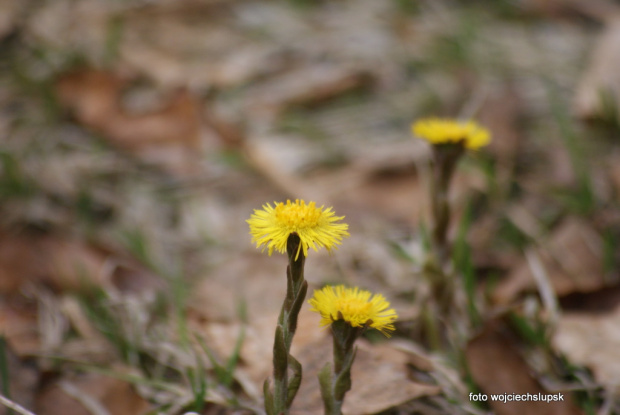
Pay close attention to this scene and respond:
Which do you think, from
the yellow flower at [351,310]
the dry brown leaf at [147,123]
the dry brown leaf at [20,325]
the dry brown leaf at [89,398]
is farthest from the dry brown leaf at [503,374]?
the dry brown leaf at [147,123]

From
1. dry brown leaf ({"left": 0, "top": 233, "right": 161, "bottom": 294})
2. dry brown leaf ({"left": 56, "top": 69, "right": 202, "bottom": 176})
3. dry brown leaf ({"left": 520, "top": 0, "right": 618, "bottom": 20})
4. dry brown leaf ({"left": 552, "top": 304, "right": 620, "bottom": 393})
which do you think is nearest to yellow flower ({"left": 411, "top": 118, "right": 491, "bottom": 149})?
dry brown leaf ({"left": 552, "top": 304, "right": 620, "bottom": 393})

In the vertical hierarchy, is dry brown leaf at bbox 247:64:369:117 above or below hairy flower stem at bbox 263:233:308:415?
above

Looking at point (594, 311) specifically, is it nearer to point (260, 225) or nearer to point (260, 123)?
point (260, 225)

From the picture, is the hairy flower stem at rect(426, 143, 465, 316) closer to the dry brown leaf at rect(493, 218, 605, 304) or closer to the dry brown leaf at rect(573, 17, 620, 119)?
the dry brown leaf at rect(493, 218, 605, 304)

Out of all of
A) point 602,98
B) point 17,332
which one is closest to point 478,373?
point 17,332

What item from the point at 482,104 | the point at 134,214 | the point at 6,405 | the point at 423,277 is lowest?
the point at 6,405

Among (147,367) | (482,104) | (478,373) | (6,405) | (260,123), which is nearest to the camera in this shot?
(6,405)

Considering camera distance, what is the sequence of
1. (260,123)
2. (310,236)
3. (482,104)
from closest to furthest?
1. (310,236)
2. (482,104)
3. (260,123)
